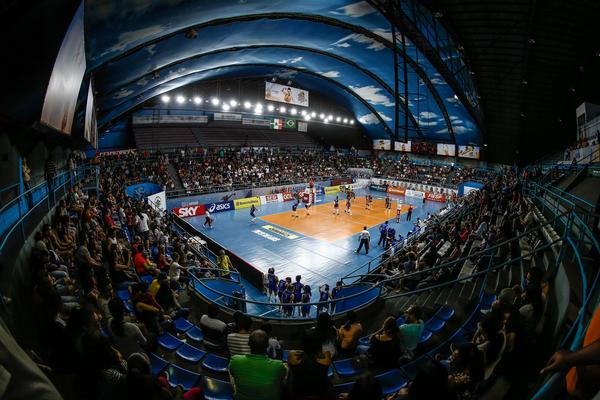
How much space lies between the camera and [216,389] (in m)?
4.52

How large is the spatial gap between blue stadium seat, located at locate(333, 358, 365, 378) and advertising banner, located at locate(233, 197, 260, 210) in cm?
2548

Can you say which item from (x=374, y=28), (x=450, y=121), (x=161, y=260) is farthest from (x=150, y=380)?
(x=450, y=121)

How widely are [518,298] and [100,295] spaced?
709 centimetres

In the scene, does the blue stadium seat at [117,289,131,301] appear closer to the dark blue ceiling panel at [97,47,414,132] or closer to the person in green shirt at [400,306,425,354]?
the person in green shirt at [400,306,425,354]

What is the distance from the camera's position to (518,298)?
4.26 metres

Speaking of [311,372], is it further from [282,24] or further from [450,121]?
[450,121]

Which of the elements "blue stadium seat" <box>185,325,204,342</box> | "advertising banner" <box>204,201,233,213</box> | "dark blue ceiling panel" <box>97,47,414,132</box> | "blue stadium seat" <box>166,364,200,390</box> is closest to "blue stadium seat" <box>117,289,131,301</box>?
"blue stadium seat" <box>185,325,204,342</box>

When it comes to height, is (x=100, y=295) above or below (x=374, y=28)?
below

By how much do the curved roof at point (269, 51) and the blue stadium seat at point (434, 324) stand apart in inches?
360

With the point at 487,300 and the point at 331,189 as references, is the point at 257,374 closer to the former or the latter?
the point at 487,300

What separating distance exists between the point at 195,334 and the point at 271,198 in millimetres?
26499

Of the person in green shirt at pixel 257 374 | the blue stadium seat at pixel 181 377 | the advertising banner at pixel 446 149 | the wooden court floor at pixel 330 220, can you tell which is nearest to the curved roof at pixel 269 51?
the advertising banner at pixel 446 149

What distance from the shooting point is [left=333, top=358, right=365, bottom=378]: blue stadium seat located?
14.9 feet

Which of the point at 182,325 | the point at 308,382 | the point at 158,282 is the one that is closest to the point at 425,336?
the point at 308,382
